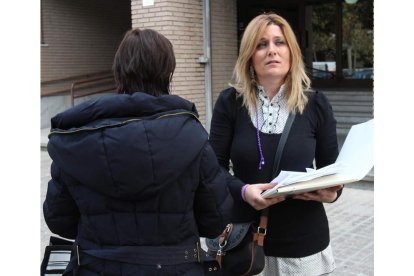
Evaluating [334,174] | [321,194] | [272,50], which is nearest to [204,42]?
[272,50]

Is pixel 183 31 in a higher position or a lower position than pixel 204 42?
higher

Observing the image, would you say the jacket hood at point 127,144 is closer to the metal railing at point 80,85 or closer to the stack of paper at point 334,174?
the stack of paper at point 334,174

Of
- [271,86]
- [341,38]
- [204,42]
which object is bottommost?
[271,86]

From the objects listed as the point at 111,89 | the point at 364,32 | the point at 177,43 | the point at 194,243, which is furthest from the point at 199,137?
the point at 111,89

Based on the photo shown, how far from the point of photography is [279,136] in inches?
84.9

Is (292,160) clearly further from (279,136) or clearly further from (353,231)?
(353,231)

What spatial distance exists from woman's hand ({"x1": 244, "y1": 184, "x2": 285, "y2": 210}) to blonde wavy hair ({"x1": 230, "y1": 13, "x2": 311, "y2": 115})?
348mm

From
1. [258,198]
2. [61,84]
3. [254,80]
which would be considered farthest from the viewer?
[61,84]

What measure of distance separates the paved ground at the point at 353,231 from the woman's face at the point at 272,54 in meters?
2.54

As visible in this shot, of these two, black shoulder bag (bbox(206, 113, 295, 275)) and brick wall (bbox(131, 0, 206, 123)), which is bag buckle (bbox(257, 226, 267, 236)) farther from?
brick wall (bbox(131, 0, 206, 123))

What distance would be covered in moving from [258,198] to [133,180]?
0.59 metres

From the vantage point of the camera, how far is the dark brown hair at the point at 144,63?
1.78m

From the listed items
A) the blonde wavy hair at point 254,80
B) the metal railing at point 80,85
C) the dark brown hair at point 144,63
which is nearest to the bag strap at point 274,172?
the blonde wavy hair at point 254,80

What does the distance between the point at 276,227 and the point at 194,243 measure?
1.55ft
